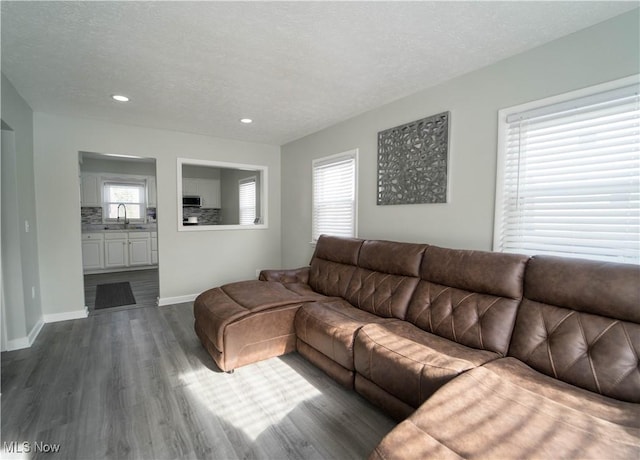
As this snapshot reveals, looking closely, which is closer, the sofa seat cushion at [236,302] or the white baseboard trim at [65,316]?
the sofa seat cushion at [236,302]

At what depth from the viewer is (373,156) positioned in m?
3.44

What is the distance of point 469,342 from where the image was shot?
2004 mm

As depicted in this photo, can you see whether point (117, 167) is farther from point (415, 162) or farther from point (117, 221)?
point (415, 162)

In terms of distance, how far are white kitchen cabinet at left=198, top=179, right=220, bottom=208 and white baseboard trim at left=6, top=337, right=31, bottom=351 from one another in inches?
A: 191

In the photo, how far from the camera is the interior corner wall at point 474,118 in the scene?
1.89 metres

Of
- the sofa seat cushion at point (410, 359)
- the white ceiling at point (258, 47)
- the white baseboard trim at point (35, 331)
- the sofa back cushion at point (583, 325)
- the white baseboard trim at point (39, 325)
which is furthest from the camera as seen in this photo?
the white baseboard trim at point (35, 331)

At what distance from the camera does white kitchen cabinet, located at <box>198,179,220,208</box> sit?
745 centimetres

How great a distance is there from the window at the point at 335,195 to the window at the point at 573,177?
1.75 metres

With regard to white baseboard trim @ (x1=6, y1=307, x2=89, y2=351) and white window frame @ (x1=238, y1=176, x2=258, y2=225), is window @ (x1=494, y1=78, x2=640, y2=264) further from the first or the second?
white window frame @ (x1=238, y1=176, x2=258, y2=225)

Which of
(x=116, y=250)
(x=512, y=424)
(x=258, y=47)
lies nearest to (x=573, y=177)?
(x=512, y=424)

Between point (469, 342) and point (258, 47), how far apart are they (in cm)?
251

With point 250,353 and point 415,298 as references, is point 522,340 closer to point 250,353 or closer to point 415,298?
point 415,298

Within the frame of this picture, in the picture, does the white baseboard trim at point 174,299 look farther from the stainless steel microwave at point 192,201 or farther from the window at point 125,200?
the window at point 125,200

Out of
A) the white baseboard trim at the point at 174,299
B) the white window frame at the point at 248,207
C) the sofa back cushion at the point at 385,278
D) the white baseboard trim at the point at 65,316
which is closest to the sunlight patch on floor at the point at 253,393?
the sofa back cushion at the point at 385,278
